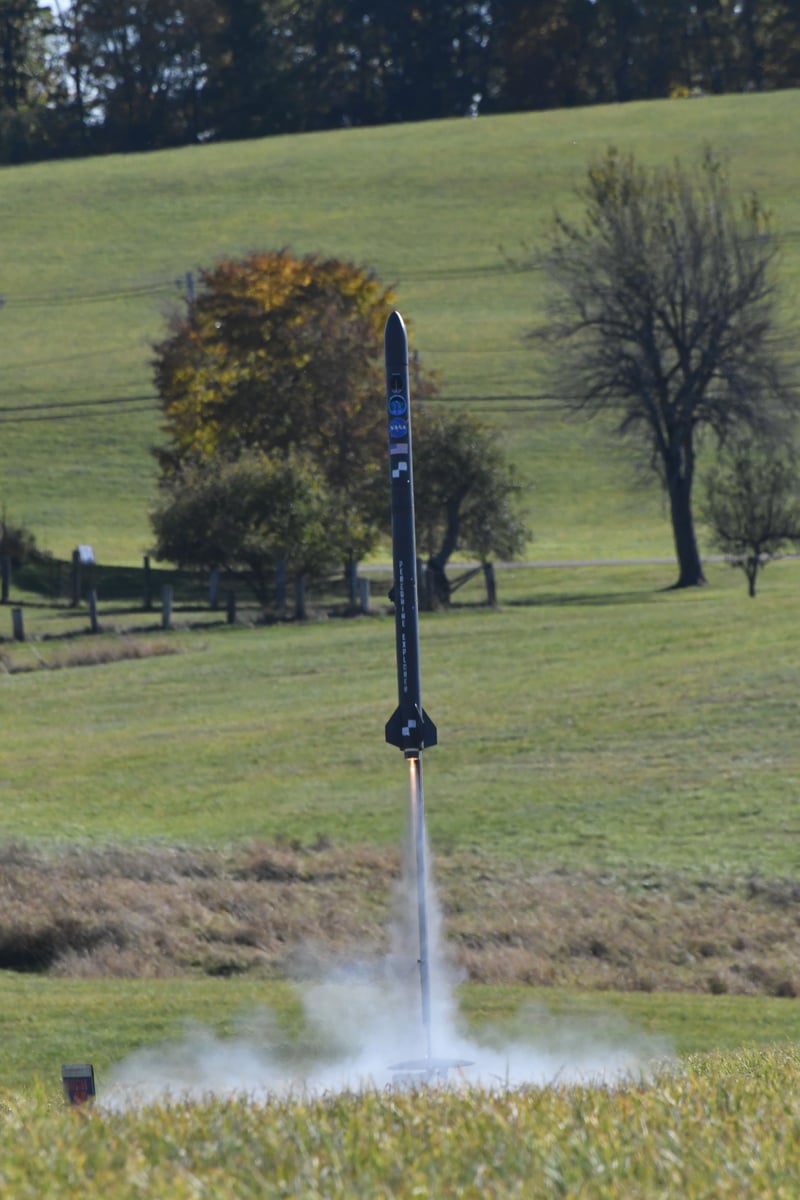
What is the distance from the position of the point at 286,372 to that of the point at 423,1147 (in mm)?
63384

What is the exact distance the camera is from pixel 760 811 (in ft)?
92.2

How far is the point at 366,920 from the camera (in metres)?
22.7

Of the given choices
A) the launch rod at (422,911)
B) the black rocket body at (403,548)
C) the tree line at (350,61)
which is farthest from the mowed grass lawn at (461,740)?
the tree line at (350,61)

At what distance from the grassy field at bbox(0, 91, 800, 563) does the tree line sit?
633 inches

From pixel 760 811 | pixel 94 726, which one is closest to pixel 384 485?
pixel 94 726

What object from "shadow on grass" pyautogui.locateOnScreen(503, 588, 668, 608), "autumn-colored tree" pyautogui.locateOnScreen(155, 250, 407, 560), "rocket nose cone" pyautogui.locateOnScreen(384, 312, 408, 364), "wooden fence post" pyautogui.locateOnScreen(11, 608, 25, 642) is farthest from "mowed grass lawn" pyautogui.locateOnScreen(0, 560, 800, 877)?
"autumn-colored tree" pyautogui.locateOnScreen(155, 250, 407, 560)

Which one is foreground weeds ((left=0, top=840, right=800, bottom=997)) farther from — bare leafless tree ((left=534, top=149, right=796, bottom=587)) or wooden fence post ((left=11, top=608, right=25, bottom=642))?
bare leafless tree ((left=534, top=149, right=796, bottom=587))

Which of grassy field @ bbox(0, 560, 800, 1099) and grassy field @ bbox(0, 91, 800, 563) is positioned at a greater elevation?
grassy field @ bbox(0, 91, 800, 563)

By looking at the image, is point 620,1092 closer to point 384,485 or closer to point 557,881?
point 557,881

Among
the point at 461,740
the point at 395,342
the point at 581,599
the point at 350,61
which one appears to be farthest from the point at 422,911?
the point at 350,61

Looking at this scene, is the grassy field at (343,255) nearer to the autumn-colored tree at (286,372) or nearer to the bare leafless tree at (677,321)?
the autumn-colored tree at (286,372)

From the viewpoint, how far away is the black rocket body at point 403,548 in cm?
1623

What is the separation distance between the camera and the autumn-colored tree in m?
68.8

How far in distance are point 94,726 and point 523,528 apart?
3008 centimetres
